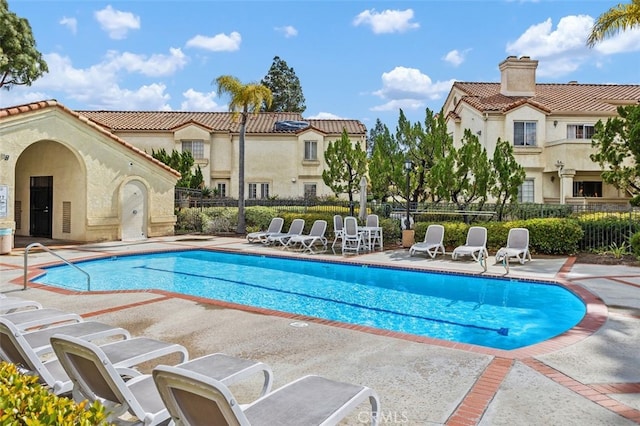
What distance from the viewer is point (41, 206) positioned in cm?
2217

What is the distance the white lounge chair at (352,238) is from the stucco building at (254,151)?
16.4 metres

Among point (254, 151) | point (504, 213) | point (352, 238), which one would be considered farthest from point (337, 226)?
point (254, 151)

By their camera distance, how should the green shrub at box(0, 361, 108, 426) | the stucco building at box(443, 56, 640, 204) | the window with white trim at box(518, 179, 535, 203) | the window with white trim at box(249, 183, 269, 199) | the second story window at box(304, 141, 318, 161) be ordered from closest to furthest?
the green shrub at box(0, 361, 108, 426) < the stucco building at box(443, 56, 640, 204) < the window with white trim at box(518, 179, 535, 203) < the second story window at box(304, 141, 318, 161) < the window with white trim at box(249, 183, 269, 199)

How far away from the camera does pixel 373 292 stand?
11.9m

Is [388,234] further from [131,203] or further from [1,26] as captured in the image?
[1,26]

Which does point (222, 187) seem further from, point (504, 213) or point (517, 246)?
point (517, 246)

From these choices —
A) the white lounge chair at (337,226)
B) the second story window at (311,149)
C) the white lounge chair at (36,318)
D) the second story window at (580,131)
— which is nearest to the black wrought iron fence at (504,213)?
the white lounge chair at (337,226)

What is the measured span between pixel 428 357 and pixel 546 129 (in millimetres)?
26909

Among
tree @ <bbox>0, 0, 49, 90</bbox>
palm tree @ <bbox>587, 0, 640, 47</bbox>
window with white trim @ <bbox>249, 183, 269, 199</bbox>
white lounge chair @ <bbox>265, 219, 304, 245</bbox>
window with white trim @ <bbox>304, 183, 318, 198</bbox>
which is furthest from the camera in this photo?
window with white trim @ <bbox>304, 183, 318, 198</bbox>

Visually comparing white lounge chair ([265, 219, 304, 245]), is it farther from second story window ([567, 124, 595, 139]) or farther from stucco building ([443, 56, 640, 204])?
second story window ([567, 124, 595, 139])

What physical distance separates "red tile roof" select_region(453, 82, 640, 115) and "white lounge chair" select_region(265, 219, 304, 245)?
49.5 feet

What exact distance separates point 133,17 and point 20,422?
13.0m

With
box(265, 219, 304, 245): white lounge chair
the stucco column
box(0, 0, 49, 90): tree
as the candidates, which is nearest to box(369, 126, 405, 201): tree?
box(265, 219, 304, 245): white lounge chair

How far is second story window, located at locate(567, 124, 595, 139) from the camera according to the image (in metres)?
28.6
